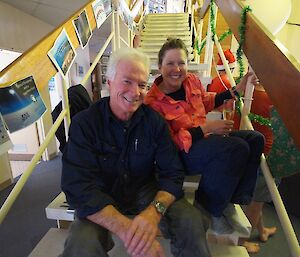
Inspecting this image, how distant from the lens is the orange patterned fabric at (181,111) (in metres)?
1.10

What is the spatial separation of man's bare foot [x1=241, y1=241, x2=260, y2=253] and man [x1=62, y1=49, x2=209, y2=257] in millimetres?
1270

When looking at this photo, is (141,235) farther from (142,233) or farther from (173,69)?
(173,69)

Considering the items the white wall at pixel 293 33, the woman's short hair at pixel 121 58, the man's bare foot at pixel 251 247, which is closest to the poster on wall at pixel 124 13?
the woman's short hair at pixel 121 58

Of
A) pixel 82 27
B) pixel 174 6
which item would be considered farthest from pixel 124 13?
pixel 174 6

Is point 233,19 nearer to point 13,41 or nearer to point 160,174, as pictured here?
point 160,174

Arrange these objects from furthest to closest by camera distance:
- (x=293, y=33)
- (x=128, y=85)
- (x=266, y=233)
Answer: (x=293, y=33) < (x=266, y=233) < (x=128, y=85)

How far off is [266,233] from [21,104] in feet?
7.11

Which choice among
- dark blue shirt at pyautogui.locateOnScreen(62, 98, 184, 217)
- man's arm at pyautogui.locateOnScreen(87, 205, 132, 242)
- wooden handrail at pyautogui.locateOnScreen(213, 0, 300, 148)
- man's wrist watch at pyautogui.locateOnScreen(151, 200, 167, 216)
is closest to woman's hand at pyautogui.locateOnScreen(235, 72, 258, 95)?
wooden handrail at pyautogui.locateOnScreen(213, 0, 300, 148)

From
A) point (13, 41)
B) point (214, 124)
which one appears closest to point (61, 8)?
point (13, 41)

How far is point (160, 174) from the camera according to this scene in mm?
1025

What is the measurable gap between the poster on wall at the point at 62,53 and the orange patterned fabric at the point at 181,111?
40 cm

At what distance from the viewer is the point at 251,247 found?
1892 millimetres

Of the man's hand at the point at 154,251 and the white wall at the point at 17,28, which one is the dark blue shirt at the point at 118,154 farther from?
the white wall at the point at 17,28

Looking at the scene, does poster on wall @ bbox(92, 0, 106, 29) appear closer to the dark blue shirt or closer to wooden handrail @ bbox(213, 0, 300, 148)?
the dark blue shirt
